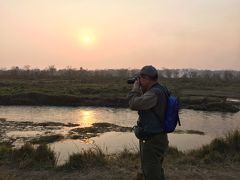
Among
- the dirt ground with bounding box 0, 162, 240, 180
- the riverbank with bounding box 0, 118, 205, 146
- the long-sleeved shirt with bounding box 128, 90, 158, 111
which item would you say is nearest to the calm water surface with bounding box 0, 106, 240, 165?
the riverbank with bounding box 0, 118, 205, 146

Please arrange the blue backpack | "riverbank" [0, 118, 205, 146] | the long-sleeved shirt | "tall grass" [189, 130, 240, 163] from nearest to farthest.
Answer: the long-sleeved shirt, the blue backpack, "tall grass" [189, 130, 240, 163], "riverbank" [0, 118, 205, 146]

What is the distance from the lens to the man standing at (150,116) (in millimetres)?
5047

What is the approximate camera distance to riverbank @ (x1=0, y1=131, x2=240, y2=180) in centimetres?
753

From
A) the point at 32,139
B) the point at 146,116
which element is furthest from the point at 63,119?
the point at 146,116

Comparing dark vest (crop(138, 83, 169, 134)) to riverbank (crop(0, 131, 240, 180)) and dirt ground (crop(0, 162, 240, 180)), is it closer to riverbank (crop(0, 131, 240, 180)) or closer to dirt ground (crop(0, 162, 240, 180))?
dirt ground (crop(0, 162, 240, 180))

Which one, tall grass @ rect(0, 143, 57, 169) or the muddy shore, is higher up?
tall grass @ rect(0, 143, 57, 169)

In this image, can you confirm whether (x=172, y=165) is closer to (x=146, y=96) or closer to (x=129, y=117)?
(x=146, y=96)

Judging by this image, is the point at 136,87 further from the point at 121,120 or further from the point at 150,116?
the point at 121,120

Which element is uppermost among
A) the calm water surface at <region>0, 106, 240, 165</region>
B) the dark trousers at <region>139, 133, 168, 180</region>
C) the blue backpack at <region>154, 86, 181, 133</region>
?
the blue backpack at <region>154, 86, 181, 133</region>

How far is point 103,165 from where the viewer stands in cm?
801

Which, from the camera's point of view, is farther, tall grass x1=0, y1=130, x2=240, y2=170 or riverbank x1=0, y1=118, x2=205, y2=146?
riverbank x1=0, y1=118, x2=205, y2=146

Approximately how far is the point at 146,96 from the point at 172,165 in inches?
144

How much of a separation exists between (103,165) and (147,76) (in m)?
3.33

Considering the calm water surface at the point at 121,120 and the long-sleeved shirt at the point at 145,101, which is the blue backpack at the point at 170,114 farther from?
the calm water surface at the point at 121,120
